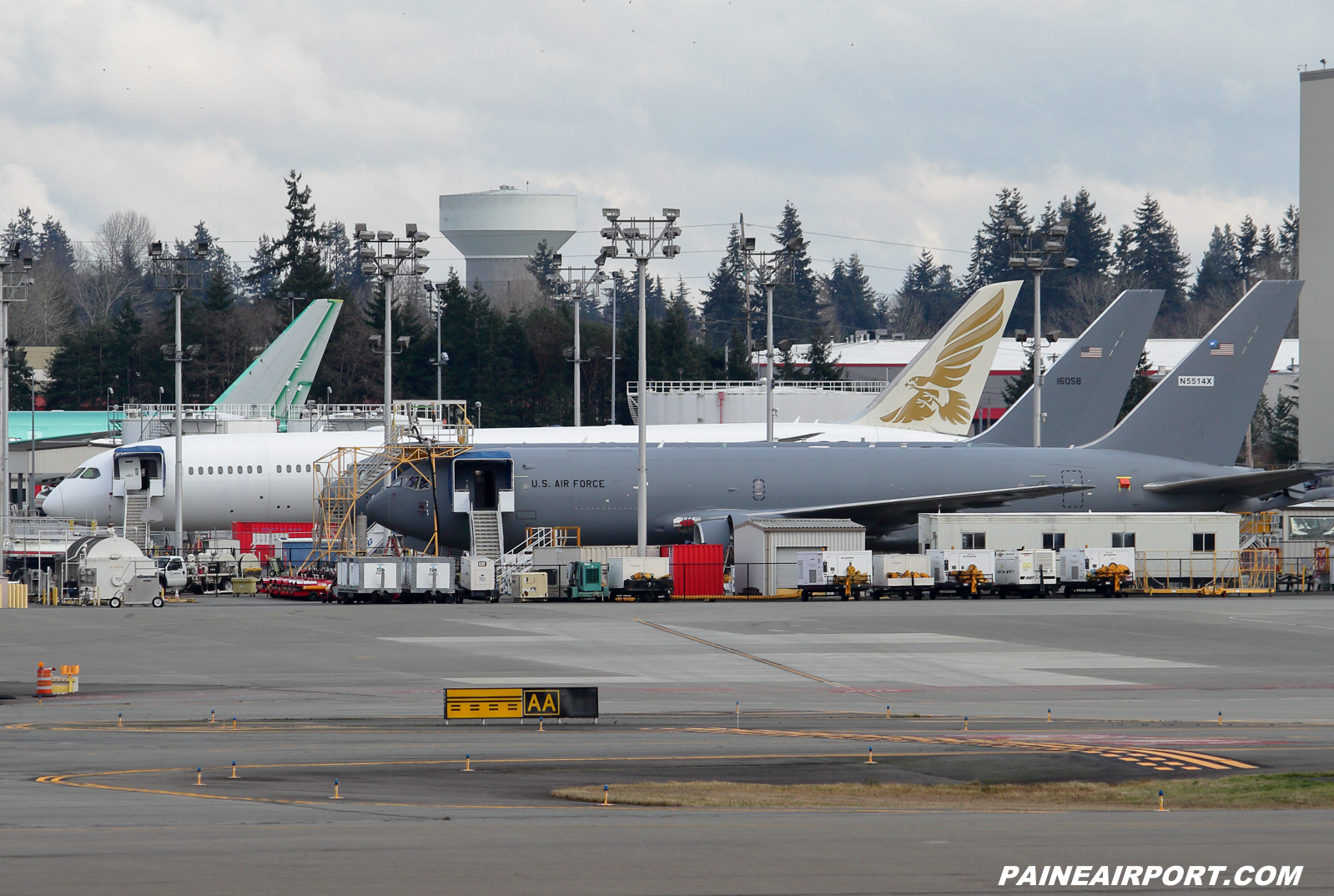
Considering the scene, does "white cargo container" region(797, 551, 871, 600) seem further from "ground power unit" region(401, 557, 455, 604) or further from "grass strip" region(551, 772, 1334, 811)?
"grass strip" region(551, 772, 1334, 811)

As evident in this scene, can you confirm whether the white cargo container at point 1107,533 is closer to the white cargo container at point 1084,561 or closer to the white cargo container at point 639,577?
the white cargo container at point 1084,561

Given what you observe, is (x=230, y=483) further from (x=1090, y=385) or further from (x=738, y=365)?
(x=738, y=365)

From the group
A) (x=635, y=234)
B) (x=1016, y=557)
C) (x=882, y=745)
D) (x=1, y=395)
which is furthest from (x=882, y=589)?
(x=1, y=395)

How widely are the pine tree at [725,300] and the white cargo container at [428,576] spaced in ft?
459

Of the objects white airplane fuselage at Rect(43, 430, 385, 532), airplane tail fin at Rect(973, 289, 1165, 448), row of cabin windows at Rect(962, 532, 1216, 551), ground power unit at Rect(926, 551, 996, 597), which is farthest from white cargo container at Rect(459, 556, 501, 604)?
airplane tail fin at Rect(973, 289, 1165, 448)

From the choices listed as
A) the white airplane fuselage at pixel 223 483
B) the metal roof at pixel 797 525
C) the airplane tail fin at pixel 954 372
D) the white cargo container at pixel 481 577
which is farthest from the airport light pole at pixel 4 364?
the airplane tail fin at pixel 954 372

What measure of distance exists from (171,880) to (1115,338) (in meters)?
55.7

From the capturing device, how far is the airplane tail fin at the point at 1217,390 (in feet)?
185

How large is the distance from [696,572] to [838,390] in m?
62.0

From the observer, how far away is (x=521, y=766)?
Result: 1867cm

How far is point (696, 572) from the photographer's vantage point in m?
48.8

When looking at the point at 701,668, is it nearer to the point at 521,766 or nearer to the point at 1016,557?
the point at 521,766

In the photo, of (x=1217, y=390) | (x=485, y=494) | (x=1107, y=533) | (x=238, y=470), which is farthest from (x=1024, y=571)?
(x=238, y=470)

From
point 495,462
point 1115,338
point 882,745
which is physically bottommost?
point 882,745
